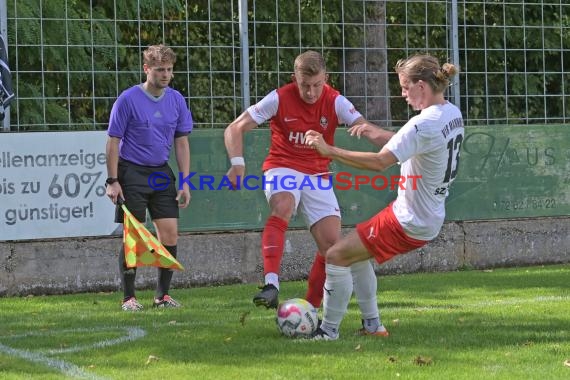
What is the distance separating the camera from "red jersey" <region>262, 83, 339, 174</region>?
8742mm

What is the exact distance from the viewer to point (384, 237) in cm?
730

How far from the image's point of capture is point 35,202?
454 inches

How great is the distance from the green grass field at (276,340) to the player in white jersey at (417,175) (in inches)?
21.2

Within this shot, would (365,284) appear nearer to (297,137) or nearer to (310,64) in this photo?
(297,137)

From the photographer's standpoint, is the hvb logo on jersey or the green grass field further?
the hvb logo on jersey

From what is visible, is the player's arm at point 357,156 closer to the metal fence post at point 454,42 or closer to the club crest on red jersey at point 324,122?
the club crest on red jersey at point 324,122

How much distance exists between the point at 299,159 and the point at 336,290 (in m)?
1.51

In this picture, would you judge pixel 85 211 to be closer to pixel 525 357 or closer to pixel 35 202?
pixel 35 202

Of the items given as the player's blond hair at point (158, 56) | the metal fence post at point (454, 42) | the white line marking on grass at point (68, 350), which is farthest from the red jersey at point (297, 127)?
the metal fence post at point (454, 42)

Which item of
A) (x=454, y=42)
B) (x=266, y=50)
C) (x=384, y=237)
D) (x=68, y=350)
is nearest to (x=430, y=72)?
(x=384, y=237)

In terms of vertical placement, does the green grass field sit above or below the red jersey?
below

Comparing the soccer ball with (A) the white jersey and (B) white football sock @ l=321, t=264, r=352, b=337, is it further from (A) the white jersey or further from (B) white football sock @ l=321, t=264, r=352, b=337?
(A) the white jersey

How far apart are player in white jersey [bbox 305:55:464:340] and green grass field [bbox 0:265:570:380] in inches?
21.2

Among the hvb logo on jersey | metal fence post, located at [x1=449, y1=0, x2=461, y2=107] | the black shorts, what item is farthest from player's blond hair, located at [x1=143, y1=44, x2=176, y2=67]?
metal fence post, located at [x1=449, y1=0, x2=461, y2=107]
